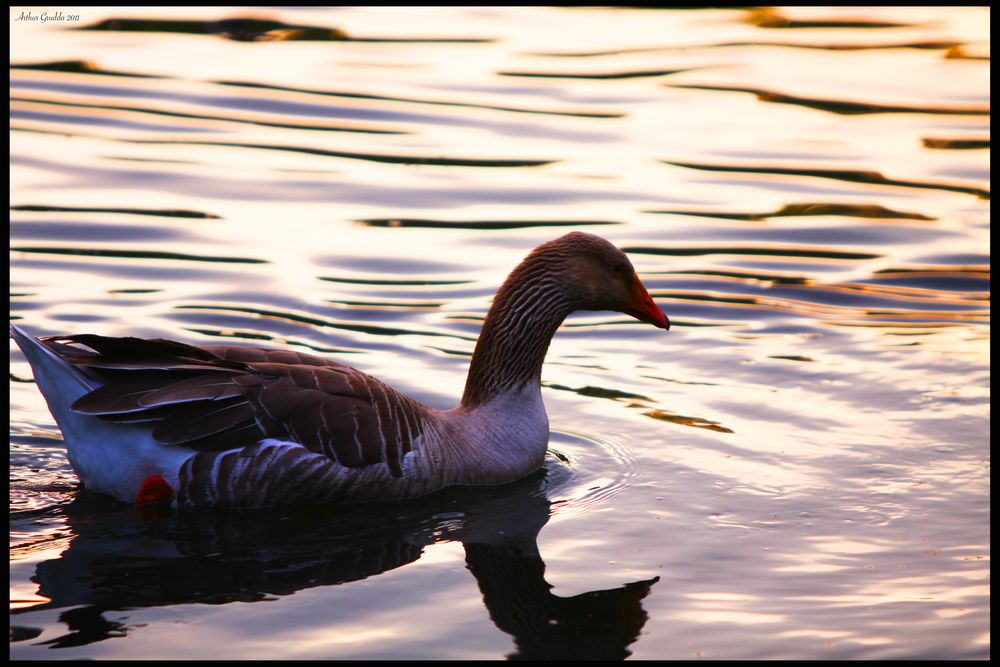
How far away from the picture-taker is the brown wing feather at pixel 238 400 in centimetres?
775

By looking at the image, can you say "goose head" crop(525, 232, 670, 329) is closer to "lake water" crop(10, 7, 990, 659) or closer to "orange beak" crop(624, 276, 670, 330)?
"orange beak" crop(624, 276, 670, 330)

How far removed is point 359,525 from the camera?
305 inches

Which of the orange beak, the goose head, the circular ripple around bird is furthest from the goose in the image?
the orange beak

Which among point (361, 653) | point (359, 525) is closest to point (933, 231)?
point (359, 525)

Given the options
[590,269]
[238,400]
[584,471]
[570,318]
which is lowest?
[584,471]

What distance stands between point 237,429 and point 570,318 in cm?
484

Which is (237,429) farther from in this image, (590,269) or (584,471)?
(590,269)

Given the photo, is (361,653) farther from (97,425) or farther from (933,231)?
(933,231)

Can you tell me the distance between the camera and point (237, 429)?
785cm

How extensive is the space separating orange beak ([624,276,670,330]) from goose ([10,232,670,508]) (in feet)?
4.29

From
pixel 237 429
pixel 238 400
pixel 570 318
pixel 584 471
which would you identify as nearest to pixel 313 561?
pixel 237 429

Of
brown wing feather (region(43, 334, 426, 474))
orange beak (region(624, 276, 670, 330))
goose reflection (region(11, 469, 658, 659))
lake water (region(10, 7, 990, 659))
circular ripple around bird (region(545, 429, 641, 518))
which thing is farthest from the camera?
orange beak (region(624, 276, 670, 330))

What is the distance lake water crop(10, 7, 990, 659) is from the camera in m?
6.77

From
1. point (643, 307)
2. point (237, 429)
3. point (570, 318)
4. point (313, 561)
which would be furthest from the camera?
point (570, 318)
